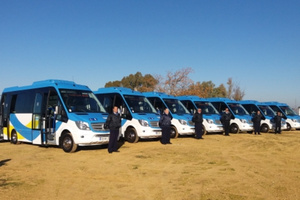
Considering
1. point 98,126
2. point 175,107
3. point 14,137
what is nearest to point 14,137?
point 14,137

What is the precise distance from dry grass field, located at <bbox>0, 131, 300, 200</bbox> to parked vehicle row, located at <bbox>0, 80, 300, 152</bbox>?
80 cm

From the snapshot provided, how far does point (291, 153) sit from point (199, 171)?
5.23m

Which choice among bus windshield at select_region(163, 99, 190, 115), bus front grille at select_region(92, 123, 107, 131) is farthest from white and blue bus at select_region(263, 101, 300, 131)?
bus front grille at select_region(92, 123, 107, 131)

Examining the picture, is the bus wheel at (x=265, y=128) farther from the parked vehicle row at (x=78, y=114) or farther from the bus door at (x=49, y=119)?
the bus door at (x=49, y=119)

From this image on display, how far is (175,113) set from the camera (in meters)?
16.8

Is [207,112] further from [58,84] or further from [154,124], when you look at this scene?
[58,84]

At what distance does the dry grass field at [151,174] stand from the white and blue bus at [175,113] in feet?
14.2

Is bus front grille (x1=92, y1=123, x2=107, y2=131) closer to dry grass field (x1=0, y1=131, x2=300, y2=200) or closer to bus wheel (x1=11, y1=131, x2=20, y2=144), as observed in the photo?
dry grass field (x1=0, y1=131, x2=300, y2=200)

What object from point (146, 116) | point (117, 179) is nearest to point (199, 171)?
point (117, 179)

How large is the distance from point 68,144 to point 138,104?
465 cm

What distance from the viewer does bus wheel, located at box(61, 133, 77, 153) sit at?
11.2 m

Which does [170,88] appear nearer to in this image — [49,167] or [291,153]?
[291,153]

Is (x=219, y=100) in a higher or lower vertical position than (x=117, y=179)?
higher

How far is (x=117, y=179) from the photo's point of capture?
732cm
